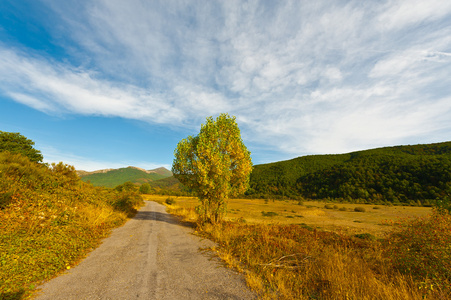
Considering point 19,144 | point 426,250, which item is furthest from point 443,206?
point 19,144

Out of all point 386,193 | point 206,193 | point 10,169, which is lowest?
point 386,193

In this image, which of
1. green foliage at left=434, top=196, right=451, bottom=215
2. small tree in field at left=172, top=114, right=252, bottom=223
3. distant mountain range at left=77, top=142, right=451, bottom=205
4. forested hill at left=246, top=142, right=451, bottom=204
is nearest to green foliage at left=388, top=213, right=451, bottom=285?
green foliage at left=434, top=196, right=451, bottom=215

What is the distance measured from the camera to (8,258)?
562 centimetres

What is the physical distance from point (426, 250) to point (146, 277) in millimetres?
9273

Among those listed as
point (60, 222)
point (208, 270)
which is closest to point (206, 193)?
point (208, 270)

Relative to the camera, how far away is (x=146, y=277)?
18.6 ft

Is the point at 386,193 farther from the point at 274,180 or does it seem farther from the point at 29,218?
the point at 29,218

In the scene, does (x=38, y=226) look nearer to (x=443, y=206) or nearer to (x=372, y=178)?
(x=443, y=206)

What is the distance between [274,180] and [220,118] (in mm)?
99279

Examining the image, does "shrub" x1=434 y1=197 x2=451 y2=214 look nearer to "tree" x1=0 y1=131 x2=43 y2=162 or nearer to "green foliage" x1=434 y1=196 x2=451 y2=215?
"green foliage" x1=434 y1=196 x2=451 y2=215

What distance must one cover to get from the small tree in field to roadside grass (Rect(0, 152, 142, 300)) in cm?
704

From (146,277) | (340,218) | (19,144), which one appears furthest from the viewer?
(340,218)

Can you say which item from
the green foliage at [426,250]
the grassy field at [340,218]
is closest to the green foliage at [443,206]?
the green foliage at [426,250]

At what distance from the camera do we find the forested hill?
186 ft
